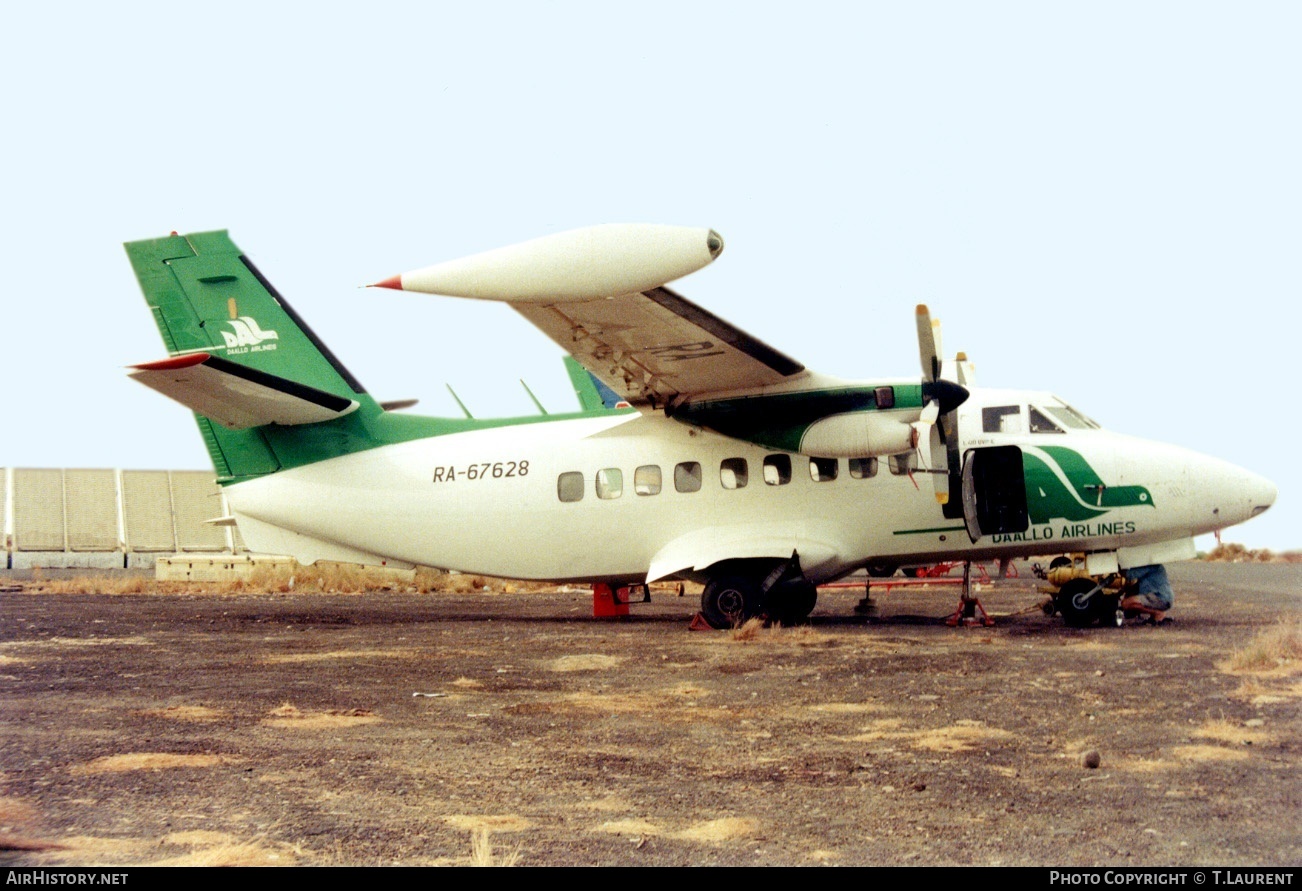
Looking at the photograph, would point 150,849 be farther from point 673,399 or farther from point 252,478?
point 252,478

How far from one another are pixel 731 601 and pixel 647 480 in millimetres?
2125

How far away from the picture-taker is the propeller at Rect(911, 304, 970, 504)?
1444cm

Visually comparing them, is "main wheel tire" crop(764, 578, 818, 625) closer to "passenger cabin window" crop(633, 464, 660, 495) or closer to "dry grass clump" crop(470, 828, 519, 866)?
"passenger cabin window" crop(633, 464, 660, 495)

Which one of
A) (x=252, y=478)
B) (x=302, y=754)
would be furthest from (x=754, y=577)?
(x=302, y=754)

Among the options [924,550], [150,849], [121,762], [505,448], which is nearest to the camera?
[150,849]

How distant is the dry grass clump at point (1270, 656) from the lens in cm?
1007

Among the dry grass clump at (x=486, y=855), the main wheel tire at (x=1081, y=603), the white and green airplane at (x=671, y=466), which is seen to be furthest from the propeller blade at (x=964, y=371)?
the dry grass clump at (x=486, y=855)

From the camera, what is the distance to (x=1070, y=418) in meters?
15.4

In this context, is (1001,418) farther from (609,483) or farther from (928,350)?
(609,483)

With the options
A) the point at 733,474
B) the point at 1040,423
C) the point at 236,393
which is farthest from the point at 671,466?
the point at 236,393

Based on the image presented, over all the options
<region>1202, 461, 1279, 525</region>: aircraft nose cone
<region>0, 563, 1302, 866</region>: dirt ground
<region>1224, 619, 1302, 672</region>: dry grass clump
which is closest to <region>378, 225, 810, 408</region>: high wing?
<region>0, 563, 1302, 866</region>: dirt ground

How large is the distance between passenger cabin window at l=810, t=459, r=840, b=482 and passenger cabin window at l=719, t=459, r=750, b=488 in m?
0.91

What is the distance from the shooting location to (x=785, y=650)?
41.9 feet
